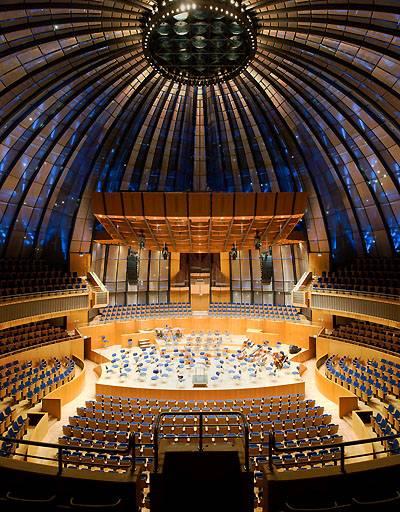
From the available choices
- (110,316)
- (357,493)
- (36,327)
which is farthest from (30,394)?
(357,493)

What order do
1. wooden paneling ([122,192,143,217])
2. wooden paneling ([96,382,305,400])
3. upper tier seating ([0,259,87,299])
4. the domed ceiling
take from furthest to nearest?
1. upper tier seating ([0,259,87,299])
2. wooden paneling ([96,382,305,400])
3. wooden paneling ([122,192,143,217])
4. the domed ceiling

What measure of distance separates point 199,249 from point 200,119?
29.8 ft

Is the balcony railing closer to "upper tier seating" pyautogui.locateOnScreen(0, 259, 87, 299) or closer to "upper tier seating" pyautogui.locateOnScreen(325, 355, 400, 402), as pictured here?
"upper tier seating" pyautogui.locateOnScreen(325, 355, 400, 402)

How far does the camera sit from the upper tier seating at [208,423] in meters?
12.5

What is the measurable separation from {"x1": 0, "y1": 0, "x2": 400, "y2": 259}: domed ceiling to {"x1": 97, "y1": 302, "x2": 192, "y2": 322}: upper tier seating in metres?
5.53

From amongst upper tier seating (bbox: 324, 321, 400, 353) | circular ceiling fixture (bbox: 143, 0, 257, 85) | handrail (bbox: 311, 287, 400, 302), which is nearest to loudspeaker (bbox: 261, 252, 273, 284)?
handrail (bbox: 311, 287, 400, 302)

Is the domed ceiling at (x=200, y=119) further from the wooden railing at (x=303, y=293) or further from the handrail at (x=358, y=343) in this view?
the handrail at (x=358, y=343)

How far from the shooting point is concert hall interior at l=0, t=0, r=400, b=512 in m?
9.80

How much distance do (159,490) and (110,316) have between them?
23733 mm

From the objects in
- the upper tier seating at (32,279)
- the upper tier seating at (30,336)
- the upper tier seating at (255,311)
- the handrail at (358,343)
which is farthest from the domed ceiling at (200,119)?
the handrail at (358,343)

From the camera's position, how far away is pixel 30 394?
54.0 ft

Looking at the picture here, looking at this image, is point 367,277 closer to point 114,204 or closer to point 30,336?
point 114,204

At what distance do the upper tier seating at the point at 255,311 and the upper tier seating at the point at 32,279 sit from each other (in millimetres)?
10537

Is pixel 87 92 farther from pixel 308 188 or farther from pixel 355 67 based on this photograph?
pixel 308 188
